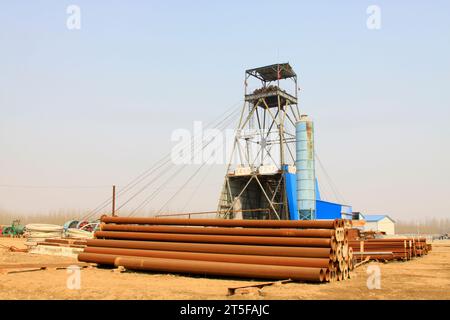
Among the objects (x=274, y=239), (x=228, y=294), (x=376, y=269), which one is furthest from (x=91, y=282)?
(x=376, y=269)

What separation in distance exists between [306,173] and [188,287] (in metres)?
29.7

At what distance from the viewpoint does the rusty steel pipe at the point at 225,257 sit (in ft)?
42.7

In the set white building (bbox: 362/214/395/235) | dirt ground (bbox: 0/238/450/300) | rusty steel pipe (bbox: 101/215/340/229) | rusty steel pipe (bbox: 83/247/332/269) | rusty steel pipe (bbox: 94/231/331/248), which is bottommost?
A: white building (bbox: 362/214/395/235)

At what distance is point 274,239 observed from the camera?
14266 mm

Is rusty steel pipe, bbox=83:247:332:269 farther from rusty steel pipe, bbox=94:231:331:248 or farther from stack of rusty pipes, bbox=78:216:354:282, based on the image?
rusty steel pipe, bbox=94:231:331:248

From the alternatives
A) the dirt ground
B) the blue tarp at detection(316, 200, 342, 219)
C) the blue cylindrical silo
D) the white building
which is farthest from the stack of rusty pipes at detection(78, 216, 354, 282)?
the white building

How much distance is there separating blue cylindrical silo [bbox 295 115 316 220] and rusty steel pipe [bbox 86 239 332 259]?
2562 centimetres

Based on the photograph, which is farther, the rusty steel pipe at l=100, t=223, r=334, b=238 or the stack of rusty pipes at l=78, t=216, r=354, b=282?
the rusty steel pipe at l=100, t=223, r=334, b=238

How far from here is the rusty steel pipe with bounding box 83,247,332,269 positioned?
1301 centimetres

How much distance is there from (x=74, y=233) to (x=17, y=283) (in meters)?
20.8

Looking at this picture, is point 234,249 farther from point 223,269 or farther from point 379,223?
point 379,223

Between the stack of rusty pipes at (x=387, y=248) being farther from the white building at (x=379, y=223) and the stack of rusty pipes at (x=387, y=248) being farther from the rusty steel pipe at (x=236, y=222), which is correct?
the white building at (x=379, y=223)

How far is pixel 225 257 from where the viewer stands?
14.5m

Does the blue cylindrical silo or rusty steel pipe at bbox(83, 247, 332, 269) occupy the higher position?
the blue cylindrical silo
